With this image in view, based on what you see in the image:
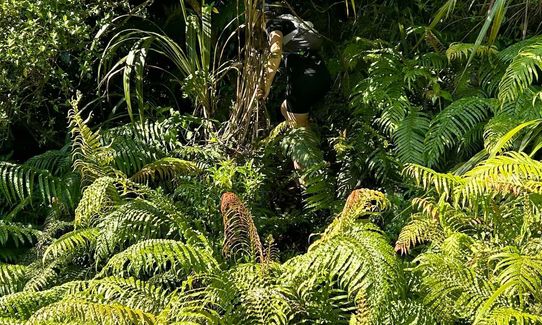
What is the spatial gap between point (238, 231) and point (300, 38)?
1360mm

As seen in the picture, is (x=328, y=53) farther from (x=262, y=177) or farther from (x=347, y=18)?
(x=262, y=177)

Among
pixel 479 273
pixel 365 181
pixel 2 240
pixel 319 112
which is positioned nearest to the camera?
pixel 479 273

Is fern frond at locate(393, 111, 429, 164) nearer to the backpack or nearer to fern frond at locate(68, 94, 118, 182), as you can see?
the backpack

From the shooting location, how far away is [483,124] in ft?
11.1

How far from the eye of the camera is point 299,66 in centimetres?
399

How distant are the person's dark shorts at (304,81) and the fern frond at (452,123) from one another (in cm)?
75

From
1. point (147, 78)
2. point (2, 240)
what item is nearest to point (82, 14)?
point (147, 78)

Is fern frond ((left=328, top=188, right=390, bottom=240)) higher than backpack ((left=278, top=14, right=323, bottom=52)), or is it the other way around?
backpack ((left=278, top=14, right=323, bottom=52))

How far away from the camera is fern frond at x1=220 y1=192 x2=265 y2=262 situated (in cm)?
288

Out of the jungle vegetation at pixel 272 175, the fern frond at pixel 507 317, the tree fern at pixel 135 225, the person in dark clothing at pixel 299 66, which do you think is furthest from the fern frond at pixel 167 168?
the fern frond at pixel 507 317

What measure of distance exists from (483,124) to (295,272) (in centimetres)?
120

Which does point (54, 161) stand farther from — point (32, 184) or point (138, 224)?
point (138, 224)

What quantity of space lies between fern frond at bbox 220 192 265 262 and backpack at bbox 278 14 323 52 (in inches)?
46.0

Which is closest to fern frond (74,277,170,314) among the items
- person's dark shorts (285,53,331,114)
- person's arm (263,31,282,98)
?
person's arm (263,31,282,98)
